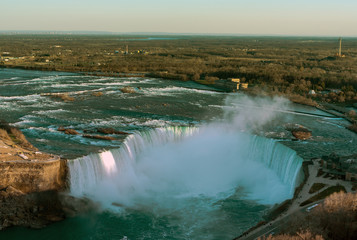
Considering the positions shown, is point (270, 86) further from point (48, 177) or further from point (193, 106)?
point (48, 177)

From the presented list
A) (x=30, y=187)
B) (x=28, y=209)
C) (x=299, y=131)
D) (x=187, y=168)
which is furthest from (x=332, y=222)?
(x=299, y=131)

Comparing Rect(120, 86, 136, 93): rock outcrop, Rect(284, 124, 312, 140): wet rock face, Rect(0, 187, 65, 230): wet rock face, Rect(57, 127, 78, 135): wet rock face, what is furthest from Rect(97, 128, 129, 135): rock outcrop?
Rect(120, 86, 136, 93): rock outcrop

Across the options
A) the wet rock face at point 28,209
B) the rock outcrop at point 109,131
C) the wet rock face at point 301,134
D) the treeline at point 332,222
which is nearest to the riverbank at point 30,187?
the wet rock face at point 28,209

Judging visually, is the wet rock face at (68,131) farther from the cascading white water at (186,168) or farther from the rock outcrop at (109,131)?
the cascading white water at (186,168)

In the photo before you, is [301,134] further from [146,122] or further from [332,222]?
[332,222]

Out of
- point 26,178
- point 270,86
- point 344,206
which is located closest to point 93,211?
point 26,178

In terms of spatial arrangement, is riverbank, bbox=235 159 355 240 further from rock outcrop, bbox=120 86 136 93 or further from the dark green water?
rock outcrop, bbox=120 86 136 93
